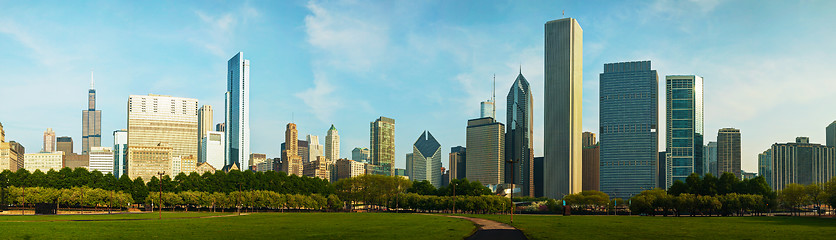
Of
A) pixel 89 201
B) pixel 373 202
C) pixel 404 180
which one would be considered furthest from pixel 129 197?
pixel 404 180

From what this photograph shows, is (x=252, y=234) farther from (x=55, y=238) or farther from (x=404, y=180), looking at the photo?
(x=404, y=180)

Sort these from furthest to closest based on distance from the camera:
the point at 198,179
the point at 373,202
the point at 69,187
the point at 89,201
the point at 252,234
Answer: the point at 373,202 → the point at 198,179 → the point at 69,187 → the point at 89,201 → the point at 252,234

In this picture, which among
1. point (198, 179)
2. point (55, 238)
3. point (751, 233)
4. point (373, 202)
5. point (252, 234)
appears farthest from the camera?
point (373, 202)

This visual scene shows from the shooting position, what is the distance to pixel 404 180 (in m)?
179

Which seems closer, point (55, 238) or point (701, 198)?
point (55, 238)

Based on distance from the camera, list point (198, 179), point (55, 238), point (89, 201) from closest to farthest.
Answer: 1. point (55, 238)
2. point (89, 201)
3. point (198, 179)

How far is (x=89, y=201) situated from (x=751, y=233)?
128 m

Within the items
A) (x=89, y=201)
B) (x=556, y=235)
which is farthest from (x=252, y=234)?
(x=89, y=201)

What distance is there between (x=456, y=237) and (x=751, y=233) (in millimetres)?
27796

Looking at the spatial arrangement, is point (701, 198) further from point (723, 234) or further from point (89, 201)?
point (89, 201)

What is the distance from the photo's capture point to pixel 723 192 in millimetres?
135000

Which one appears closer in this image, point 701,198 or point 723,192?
point 701,198

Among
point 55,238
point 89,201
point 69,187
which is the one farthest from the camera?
point 69,187

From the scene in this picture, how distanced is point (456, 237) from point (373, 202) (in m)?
125
